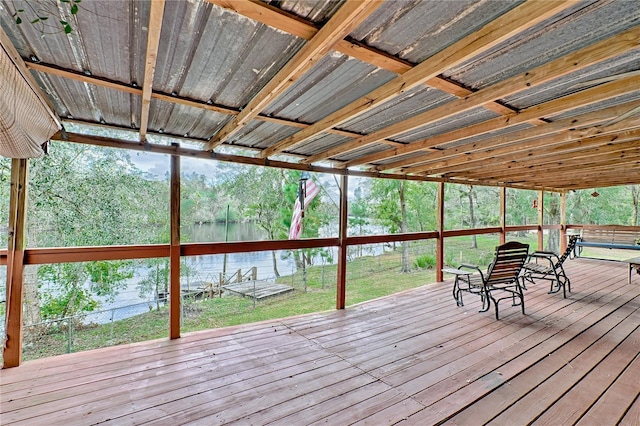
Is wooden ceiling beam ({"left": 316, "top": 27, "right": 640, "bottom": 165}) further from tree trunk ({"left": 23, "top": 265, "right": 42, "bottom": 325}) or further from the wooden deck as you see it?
tree trunk ({"left": 23, "top": 265, "right": 42, "bottom": 325})

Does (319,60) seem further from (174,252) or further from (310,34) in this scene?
(174,252)

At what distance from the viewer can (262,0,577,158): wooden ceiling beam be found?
3.75 feet

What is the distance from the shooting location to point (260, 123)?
2.71 m

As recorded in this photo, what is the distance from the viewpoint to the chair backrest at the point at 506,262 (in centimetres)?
377

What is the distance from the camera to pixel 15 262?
8.03ft

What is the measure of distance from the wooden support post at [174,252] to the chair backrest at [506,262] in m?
3.93

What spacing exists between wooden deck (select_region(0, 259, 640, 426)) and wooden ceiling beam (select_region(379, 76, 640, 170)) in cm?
216

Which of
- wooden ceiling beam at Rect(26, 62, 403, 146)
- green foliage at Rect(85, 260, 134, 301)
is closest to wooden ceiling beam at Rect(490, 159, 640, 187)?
wooden ceiling beam at Rect(26, 62, 403, 146)

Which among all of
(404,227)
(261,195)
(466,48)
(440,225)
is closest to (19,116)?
(466,48)

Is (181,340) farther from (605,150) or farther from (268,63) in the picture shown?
(605,150)

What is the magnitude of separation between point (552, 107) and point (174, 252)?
12.2 ft

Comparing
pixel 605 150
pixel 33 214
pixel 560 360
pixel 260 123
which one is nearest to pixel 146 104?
pixel 260 123

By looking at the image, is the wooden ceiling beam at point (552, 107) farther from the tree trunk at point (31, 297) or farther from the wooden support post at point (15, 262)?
the tree trunk at point (31, 297)

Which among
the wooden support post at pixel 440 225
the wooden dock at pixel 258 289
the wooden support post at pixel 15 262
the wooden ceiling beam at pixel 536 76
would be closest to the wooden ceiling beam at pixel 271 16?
the wooden ceiling beam at pixel 536 76
